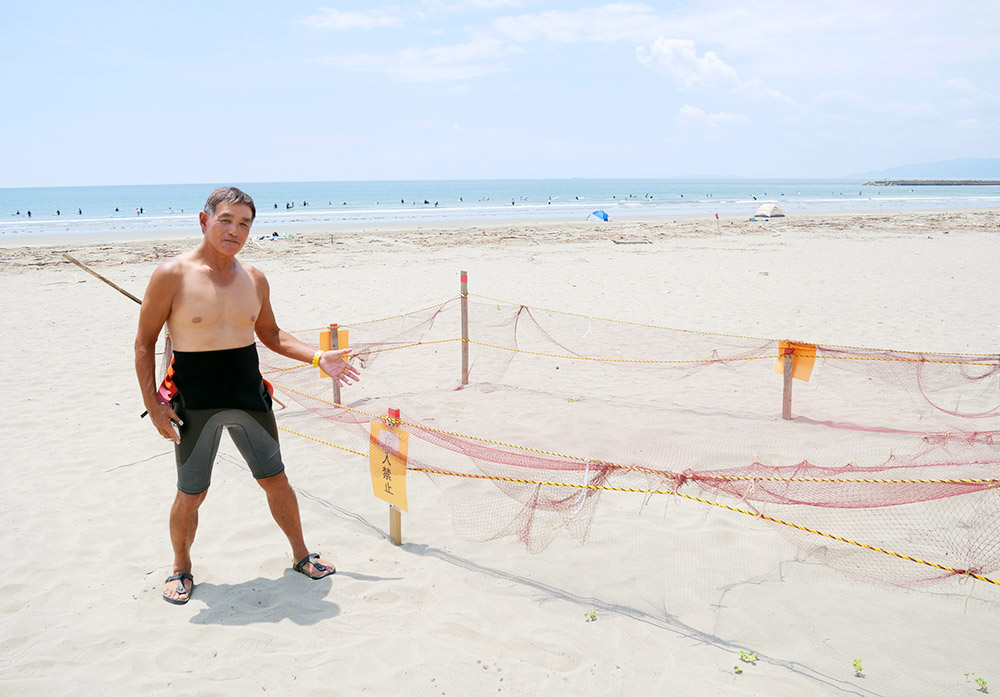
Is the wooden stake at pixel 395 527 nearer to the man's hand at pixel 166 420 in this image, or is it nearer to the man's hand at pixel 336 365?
the man's hand at pixel 336 365

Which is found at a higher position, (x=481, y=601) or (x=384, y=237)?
(x=384, y=237)

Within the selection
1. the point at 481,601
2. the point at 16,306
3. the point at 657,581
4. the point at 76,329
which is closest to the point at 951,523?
the point at 657,581

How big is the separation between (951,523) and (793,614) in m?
1.48

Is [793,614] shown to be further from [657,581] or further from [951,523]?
[951,523]

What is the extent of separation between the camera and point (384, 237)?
2464 cm

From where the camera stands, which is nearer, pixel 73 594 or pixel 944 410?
pixel 73 594

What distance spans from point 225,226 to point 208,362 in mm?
634

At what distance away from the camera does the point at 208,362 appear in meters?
3.28

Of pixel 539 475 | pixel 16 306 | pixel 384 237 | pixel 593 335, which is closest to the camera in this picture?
pixel 539 475

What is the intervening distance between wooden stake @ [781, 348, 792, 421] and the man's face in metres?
4.42

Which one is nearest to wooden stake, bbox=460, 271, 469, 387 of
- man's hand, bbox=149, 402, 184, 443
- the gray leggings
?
the gray leggings

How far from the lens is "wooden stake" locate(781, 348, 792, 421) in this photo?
5.83 m

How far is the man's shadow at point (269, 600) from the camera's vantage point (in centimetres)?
334

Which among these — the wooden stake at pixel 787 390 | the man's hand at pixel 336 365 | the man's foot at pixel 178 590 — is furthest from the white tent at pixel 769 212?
the man's foot at pixel 178 590
